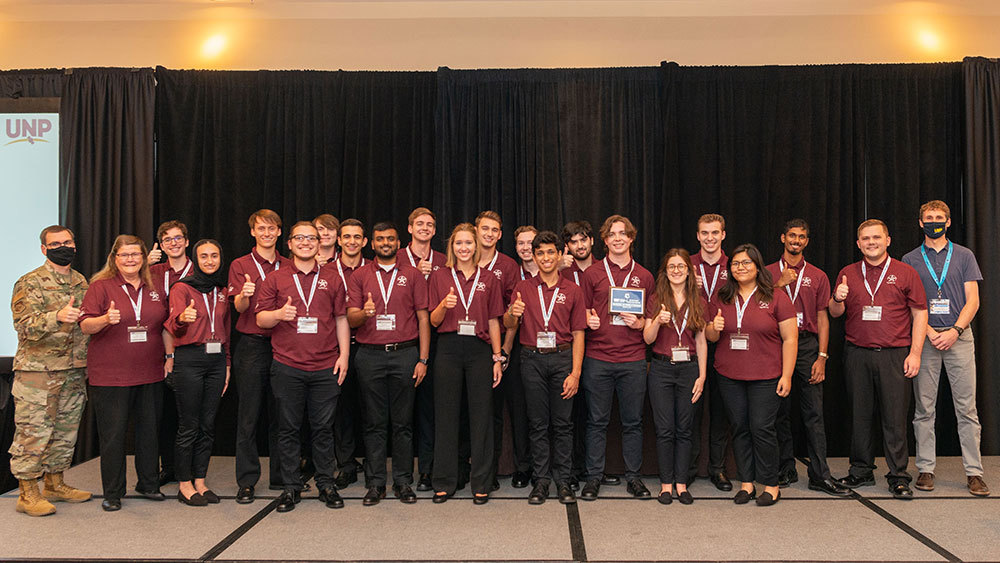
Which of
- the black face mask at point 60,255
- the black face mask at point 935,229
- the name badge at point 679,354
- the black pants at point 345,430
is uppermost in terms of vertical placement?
the black face mask at point 935,229

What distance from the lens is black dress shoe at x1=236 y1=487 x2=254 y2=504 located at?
4.11 meters

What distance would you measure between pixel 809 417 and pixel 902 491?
0.65 meters

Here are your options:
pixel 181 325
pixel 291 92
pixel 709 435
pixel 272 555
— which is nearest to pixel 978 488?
pixel 709 435

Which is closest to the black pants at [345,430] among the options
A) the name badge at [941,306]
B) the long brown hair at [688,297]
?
the long brown hair at [688,297]

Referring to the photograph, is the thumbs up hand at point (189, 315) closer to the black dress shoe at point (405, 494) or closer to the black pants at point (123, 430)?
the black pants at point (123, 430)

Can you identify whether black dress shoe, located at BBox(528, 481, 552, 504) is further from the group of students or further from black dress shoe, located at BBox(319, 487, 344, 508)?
black dress shoe, located at BBox(319, 487, 344, 508)

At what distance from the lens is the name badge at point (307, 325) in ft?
13.0

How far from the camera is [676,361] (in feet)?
13.3

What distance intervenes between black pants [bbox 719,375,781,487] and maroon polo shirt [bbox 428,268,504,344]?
1456 mm

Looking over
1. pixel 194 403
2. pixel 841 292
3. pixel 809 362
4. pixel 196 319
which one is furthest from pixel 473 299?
pixel 841 292

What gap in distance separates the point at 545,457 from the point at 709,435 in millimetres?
1176

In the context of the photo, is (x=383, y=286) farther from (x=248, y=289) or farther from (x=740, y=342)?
Answer: (x=740, y=342)

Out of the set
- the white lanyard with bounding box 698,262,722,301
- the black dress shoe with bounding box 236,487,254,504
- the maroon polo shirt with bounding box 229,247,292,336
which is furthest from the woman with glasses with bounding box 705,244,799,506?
the black dress shoe with bounding box 236,487,254,504

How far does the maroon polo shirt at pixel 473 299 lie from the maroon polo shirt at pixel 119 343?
1670 mm
